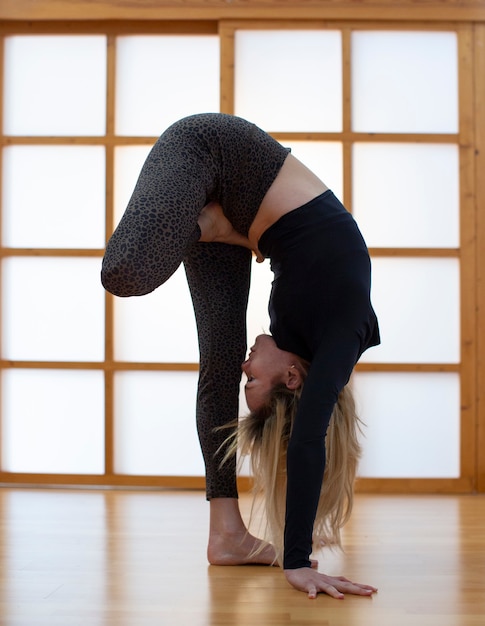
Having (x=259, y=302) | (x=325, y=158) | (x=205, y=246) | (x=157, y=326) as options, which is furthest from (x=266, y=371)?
(x=325, y=158)

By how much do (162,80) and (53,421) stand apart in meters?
1.72

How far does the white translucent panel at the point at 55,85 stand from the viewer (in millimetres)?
3668

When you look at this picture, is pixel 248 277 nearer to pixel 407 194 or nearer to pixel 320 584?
pixel 320 584

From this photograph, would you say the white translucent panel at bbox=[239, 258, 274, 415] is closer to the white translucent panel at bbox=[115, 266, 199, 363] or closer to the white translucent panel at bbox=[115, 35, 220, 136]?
the white translucent panel at bbox=[115, 266, 199, 363]

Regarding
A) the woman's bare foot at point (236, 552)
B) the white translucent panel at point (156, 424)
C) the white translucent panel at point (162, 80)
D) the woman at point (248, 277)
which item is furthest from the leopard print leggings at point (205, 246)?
the white translucent panel at point (162, 80)

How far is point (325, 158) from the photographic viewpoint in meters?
3.58

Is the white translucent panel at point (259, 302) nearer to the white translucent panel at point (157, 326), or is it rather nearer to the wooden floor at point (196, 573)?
the white translucent panel at point (157, 326)

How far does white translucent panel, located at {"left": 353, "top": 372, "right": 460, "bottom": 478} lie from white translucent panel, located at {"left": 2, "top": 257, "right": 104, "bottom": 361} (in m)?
1.30

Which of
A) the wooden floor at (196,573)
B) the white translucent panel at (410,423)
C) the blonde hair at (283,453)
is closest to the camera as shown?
the wooden floor at (196,573)

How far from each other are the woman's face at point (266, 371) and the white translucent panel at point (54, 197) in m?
1.97

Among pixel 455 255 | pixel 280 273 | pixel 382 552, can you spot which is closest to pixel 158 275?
pixel 280 273

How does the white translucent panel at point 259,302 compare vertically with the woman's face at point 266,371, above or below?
above

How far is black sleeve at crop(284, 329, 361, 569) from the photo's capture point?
1584mm

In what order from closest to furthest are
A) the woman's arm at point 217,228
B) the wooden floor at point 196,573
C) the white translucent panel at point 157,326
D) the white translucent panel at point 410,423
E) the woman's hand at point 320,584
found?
1. the wooden floor at point 196,573
2. the woman's hand at point 320,584
3. the woman's arm at point 217,228
4. the white translucent panel at point 410,423
5. the white translucent panel at point 157,326
